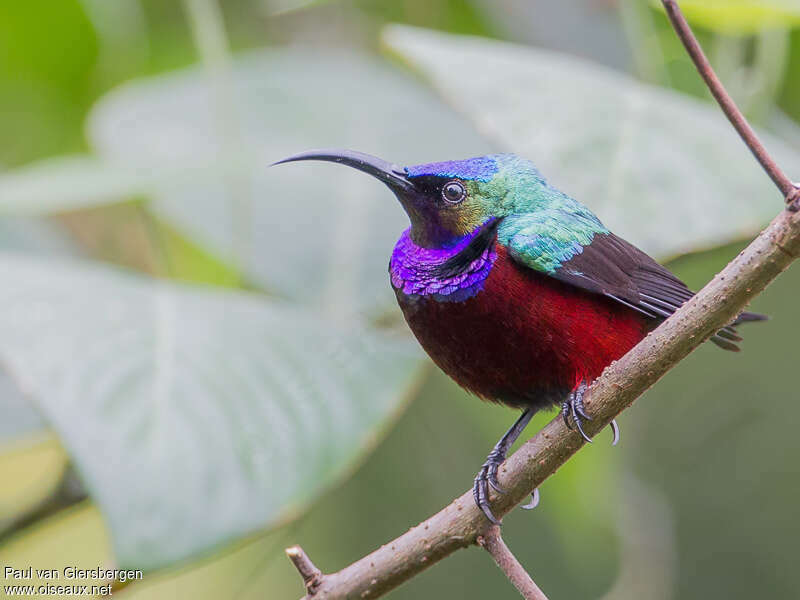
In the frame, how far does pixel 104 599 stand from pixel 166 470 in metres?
0.28

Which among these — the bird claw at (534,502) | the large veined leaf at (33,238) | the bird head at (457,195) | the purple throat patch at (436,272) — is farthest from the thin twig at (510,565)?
the large veined leaf at (33,238)

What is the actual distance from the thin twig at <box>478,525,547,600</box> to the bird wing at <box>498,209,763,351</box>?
0.41 metres

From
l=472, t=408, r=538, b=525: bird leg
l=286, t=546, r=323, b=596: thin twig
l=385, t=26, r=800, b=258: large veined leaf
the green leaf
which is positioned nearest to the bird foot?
l=472, t=408, r=538, b=525: bird leg

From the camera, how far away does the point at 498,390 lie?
1783mm

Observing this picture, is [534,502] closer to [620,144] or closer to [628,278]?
[628,278]

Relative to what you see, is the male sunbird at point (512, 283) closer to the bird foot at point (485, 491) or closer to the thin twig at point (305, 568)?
the bird foot at point (485, 491)

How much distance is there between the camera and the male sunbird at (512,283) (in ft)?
5.46

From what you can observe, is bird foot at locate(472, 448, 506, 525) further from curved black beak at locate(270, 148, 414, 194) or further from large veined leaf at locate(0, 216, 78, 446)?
large veined leaf at locate(0, 216, 78, 446)

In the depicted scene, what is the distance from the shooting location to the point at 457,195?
69.6 inches

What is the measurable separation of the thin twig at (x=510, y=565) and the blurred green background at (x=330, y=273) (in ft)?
1.73

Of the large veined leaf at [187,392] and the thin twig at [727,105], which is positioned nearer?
the thin twig at [727,105]

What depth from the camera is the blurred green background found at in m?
2.02

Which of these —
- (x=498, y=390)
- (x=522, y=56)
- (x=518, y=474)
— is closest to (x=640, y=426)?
(x=522, y=56)

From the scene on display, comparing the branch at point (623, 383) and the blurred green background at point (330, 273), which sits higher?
the branch at point (623, 383)
